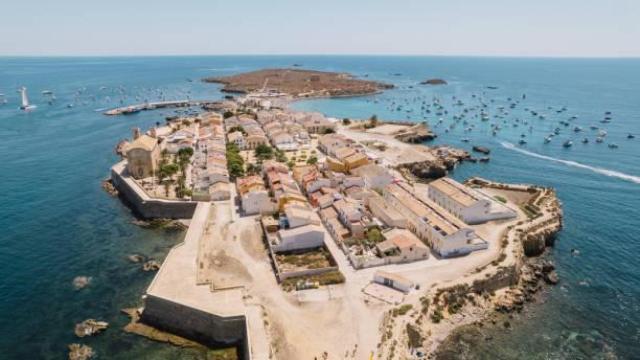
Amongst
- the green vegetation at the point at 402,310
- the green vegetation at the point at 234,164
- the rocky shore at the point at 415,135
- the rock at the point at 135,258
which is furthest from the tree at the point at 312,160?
the green vegetation at the point at 402,310

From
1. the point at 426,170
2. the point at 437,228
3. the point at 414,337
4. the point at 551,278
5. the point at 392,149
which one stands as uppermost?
the point at 392,149

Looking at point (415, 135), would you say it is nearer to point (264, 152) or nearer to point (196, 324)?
→ point (264, 152)

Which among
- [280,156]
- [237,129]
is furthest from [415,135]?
[237,129]

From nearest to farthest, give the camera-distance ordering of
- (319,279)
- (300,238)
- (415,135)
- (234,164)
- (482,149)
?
(319,279), (300,238), (234,164), (482,149), (415,135)

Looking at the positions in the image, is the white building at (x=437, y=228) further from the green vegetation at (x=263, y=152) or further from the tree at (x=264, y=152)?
the tree at (x=264, y=152)

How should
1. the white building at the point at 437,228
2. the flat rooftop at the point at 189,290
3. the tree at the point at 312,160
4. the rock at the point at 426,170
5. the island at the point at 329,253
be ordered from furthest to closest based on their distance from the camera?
the rock at the point at 426,170
the tree at the point at 312,160
the white building at the point at 437,228
the flat rooftop at the point at 189,290
the island at the point at 329,253
